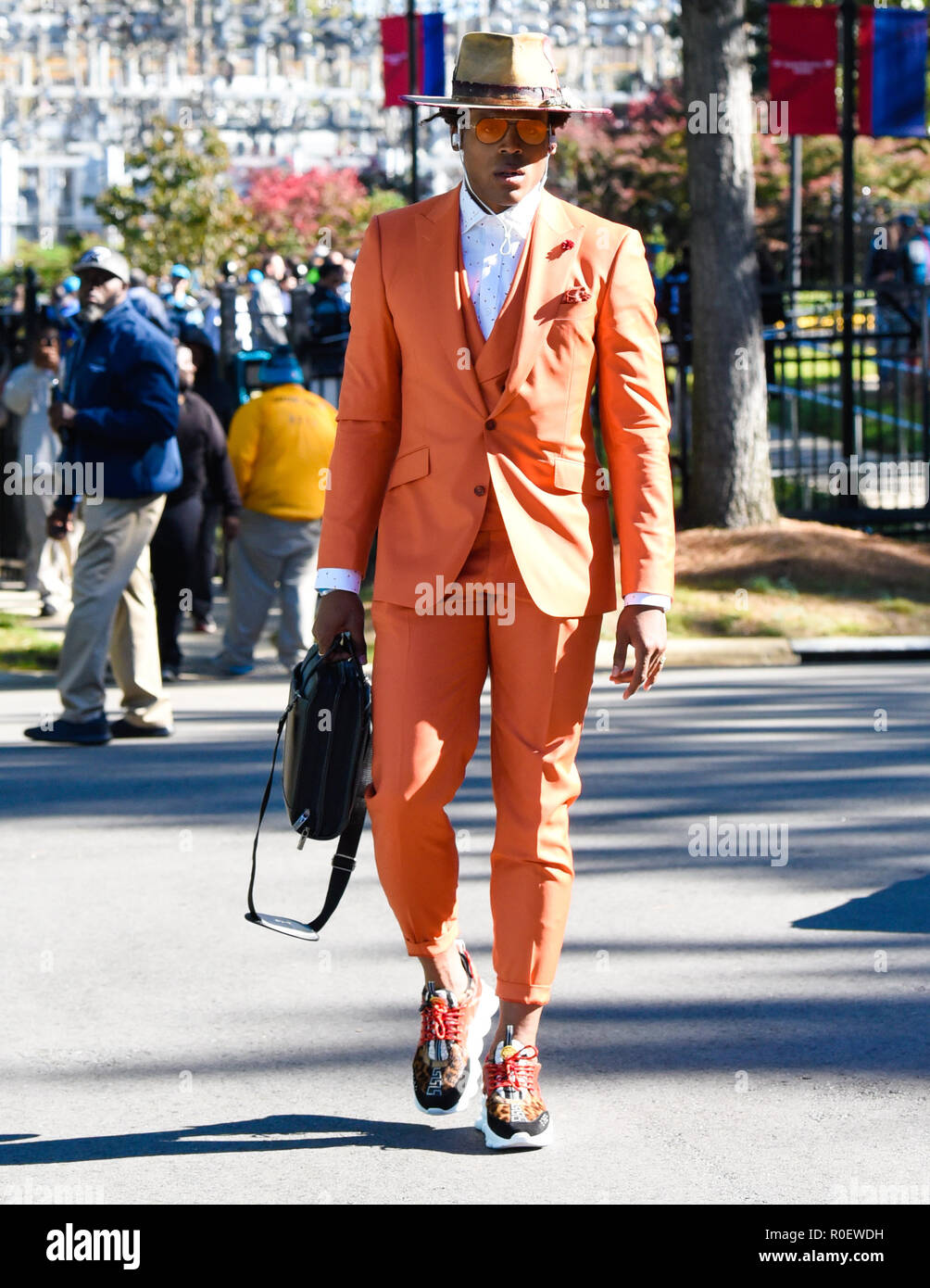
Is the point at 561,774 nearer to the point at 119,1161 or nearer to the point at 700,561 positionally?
the point at 119,1161

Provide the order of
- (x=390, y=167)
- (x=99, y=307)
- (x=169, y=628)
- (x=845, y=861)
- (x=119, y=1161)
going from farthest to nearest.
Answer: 1. (x=390, y=167)
2. (x=169, y=628)
3. (x=99, y=307)
4. (x=845, y=861)
5. (x=119, y=1161)

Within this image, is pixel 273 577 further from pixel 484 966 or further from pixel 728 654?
pixel 484 966

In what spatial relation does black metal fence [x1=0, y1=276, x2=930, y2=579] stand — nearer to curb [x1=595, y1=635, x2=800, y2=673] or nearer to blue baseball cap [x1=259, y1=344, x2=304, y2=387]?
curb [x1=595, y1=635, x2=800, y2=673]

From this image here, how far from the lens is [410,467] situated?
13.7 ft

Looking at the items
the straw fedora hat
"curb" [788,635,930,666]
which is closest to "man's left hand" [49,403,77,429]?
the straw fedora hat

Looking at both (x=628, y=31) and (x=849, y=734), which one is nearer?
(x=849, y=734)

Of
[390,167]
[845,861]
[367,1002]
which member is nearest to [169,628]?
[845,861]

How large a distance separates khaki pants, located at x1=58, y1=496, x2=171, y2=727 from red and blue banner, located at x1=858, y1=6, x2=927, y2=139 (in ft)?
31.7

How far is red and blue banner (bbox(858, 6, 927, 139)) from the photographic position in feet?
53.1

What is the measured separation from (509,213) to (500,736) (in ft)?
3.69

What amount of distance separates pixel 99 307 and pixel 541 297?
5069 mm

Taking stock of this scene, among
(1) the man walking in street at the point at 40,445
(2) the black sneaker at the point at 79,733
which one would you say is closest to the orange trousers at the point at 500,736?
(2) the black sneaker at the point at 79,733

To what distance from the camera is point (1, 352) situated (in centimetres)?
1678

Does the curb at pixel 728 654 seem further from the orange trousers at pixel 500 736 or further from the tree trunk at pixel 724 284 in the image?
the orange trousers at pixel 500 736
